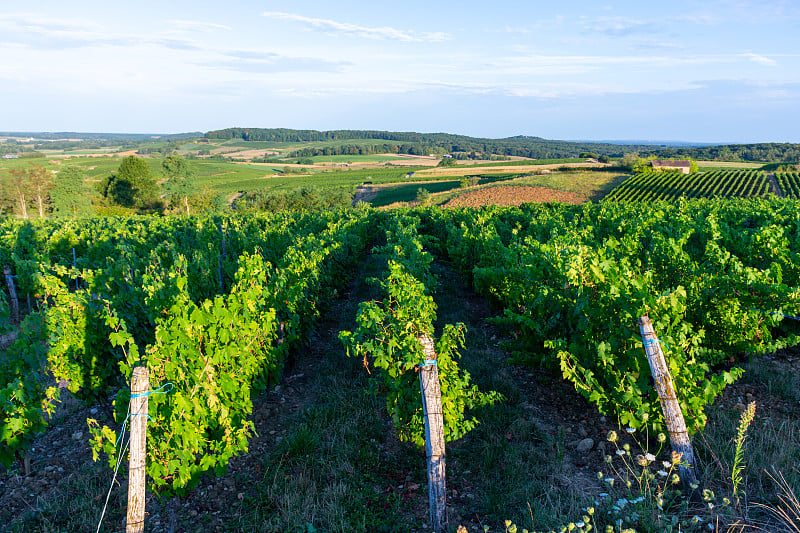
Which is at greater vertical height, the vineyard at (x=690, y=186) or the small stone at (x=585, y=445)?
the vineyard at (x=690, y=186)

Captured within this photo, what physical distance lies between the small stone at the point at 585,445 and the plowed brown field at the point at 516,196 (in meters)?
42.2

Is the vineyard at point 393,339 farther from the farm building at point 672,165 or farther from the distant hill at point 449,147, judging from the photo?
the distant hill at point 449,147

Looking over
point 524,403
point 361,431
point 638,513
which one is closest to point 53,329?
point 361,431

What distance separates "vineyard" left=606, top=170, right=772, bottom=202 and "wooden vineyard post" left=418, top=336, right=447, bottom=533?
49708mm

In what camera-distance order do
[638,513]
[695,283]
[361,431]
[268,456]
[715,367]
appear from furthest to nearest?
1. [715,367]
2. [695,283]
3. [361,431]
4. [268,456]
5. [638,513]

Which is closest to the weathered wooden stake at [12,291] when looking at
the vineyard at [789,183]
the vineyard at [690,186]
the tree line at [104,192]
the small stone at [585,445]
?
the small stone at [585,445]

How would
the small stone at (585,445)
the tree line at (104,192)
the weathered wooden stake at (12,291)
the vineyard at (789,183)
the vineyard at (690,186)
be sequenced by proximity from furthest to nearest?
1. the tree line at (104,192)
2. the vineyard at (690,186)
3. the vineyard at (789,183)
4. the weathered wooden stake at (12,291)
5. the small stone at (585,445)

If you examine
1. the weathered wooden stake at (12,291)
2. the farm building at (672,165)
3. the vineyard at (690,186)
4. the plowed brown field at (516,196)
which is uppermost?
the farm building at (672,165)

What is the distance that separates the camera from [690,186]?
54812mm

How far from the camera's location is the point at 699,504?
3.64 meters

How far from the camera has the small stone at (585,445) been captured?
4.73 metres

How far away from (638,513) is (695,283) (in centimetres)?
354

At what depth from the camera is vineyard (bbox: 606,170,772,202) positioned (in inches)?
1934

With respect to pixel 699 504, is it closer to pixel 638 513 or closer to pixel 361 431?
pixel 638 513
